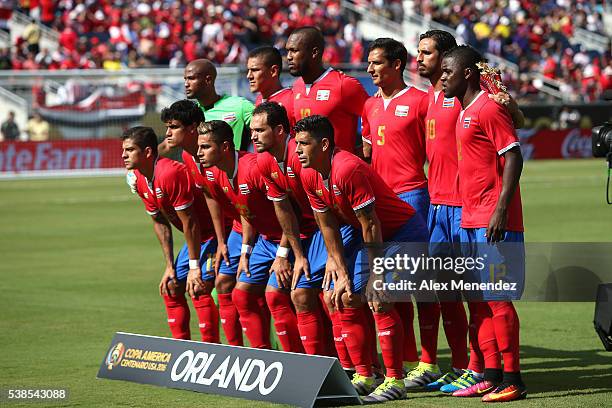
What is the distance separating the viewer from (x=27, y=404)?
7.86 metres

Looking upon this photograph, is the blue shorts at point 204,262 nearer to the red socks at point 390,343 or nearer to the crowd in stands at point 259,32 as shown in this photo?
the red socks at point 390,343

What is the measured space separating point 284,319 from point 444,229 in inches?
55.0

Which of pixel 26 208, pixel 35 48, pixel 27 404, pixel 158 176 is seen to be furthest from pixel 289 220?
pixel 35 48

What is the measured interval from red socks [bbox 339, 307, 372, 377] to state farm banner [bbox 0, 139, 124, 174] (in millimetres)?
23599

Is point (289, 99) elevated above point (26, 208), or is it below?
above

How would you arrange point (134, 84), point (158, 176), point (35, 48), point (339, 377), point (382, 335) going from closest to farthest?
1. point (339, 377)
2. point (382, 335)
3. point (158, 176)
4. point (134, 84)
5. point (35, 48)

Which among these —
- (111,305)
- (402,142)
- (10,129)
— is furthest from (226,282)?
(10,129)

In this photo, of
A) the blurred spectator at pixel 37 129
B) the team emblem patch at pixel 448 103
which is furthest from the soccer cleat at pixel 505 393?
the blurred spectator at pixel 37 129

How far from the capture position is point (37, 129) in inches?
1206

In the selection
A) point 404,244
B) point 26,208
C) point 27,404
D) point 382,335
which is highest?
point 404,244

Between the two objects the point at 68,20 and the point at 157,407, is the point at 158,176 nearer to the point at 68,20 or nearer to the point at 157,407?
the point at 157,407

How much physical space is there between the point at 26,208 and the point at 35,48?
13061 millimetres

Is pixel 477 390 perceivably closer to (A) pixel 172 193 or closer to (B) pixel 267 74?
(A) pixel 172 193

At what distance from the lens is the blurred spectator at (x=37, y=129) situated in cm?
3056
